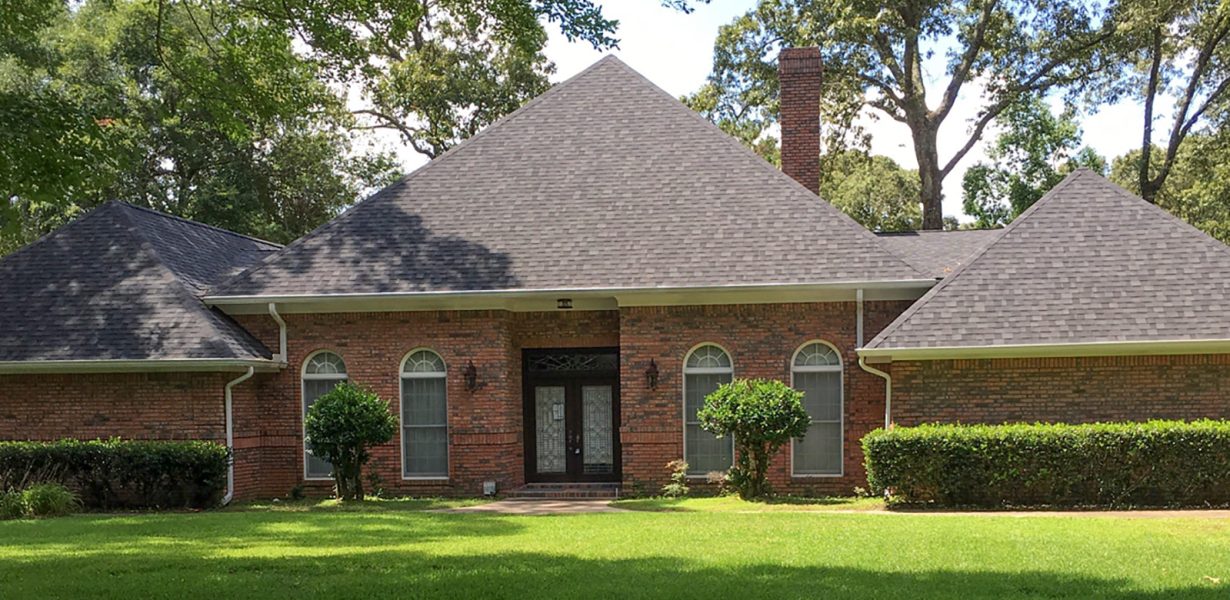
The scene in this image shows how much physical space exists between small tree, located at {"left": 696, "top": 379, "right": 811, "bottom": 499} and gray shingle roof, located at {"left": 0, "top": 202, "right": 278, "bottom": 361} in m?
7.36

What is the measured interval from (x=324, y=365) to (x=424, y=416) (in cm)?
189

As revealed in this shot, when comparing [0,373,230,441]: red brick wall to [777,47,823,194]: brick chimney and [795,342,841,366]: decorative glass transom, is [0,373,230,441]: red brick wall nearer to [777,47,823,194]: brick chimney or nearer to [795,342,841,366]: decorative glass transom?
[795,342,841,366]: decorative glass transom

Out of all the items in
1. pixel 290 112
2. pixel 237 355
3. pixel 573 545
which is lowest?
pixel 573 545

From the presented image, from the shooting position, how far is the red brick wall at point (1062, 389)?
15664mm

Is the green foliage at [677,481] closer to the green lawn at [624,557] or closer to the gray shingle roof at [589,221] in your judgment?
the gray shingle roof at [589,221]

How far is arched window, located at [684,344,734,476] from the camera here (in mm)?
17672

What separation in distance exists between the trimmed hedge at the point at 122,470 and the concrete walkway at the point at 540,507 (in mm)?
3771

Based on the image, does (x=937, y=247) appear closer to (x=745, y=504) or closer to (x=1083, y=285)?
(x=1083, y=285)

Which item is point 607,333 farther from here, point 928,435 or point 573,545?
point 573,545

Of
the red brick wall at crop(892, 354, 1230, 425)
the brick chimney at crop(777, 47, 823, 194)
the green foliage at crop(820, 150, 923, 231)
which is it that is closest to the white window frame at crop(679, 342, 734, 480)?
the red brick wall at crop(892, 354, 1230, 425)

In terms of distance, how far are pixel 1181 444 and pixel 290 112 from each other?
12.8 metres

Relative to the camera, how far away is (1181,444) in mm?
14203

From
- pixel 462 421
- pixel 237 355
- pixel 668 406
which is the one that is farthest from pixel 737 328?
pixel 237 355

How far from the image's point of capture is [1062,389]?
1587 cm
